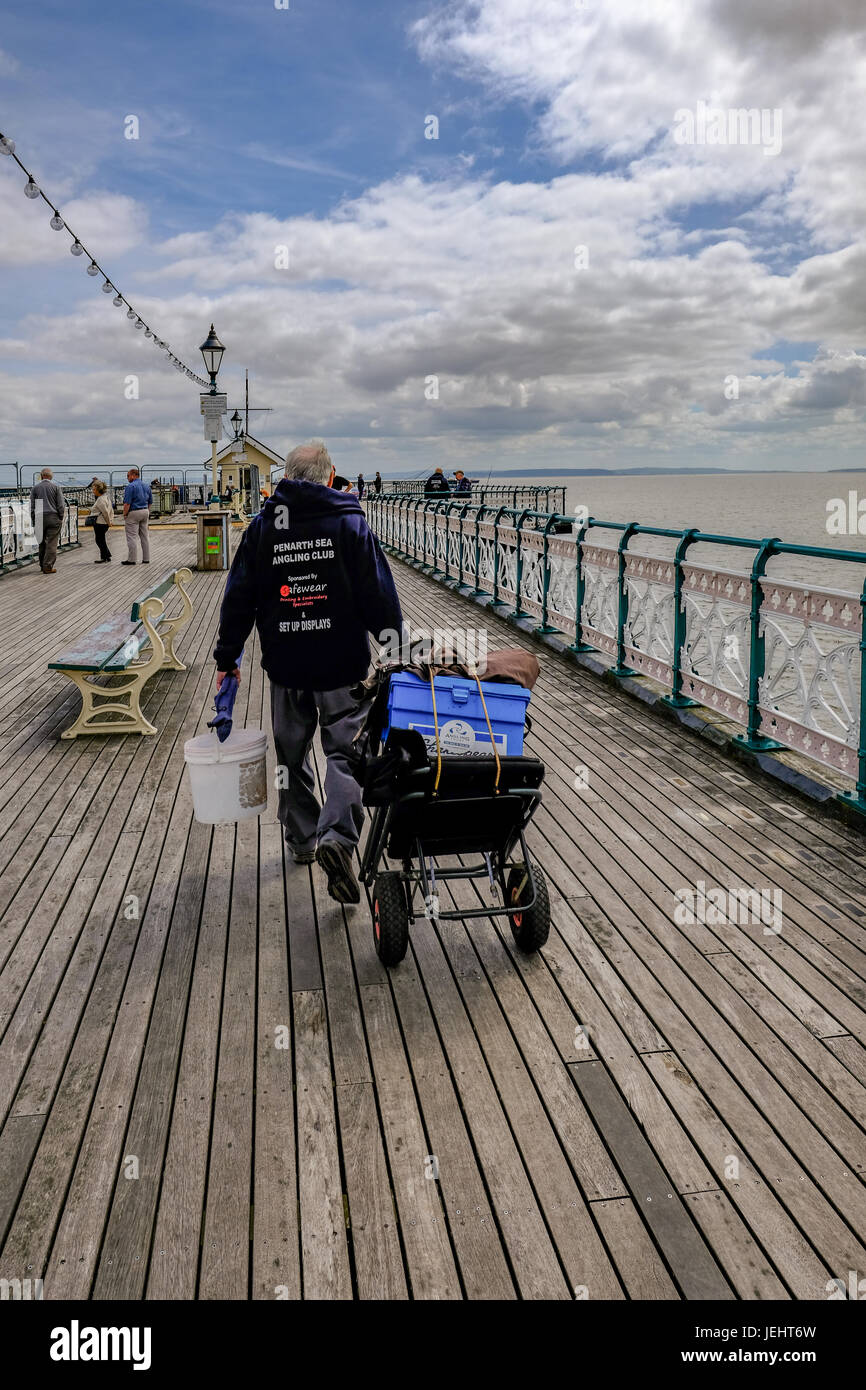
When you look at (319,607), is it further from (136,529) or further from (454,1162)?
(136,529)

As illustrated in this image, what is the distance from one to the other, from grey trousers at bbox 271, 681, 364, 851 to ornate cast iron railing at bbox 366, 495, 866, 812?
261 cm

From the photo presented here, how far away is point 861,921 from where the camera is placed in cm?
415

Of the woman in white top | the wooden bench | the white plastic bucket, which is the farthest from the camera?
the woman in white top

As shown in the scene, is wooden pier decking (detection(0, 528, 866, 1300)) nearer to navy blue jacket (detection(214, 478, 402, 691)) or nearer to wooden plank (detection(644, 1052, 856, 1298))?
wooden plank (detection(644, 1052, 856, 1298))

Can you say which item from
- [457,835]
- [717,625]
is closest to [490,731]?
[457,835]

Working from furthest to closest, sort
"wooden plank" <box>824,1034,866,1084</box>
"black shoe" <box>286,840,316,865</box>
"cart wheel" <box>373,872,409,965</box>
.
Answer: "black shoe" <box>286,840,316,865</box> < "cart wheel" <box>373,872,409,965</box> < "wooden plank" <box>824,1034,866,1084</box>

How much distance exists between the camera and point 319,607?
4117mm

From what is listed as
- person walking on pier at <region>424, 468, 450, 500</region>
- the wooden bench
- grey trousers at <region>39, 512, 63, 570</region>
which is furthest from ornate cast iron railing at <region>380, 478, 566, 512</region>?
the wooden bench

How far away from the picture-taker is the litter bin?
1906cm

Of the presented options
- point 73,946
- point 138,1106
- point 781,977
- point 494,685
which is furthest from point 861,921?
point 73,946

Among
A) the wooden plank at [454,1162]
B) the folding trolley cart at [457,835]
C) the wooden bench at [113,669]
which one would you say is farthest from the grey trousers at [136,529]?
the wooden plank at [454,1162]

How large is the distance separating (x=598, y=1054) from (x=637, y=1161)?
493 millimetres

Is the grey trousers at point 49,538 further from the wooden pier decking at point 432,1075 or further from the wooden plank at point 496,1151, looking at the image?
the wooden plank at point 496,1151

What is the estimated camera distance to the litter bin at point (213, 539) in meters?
19.1
